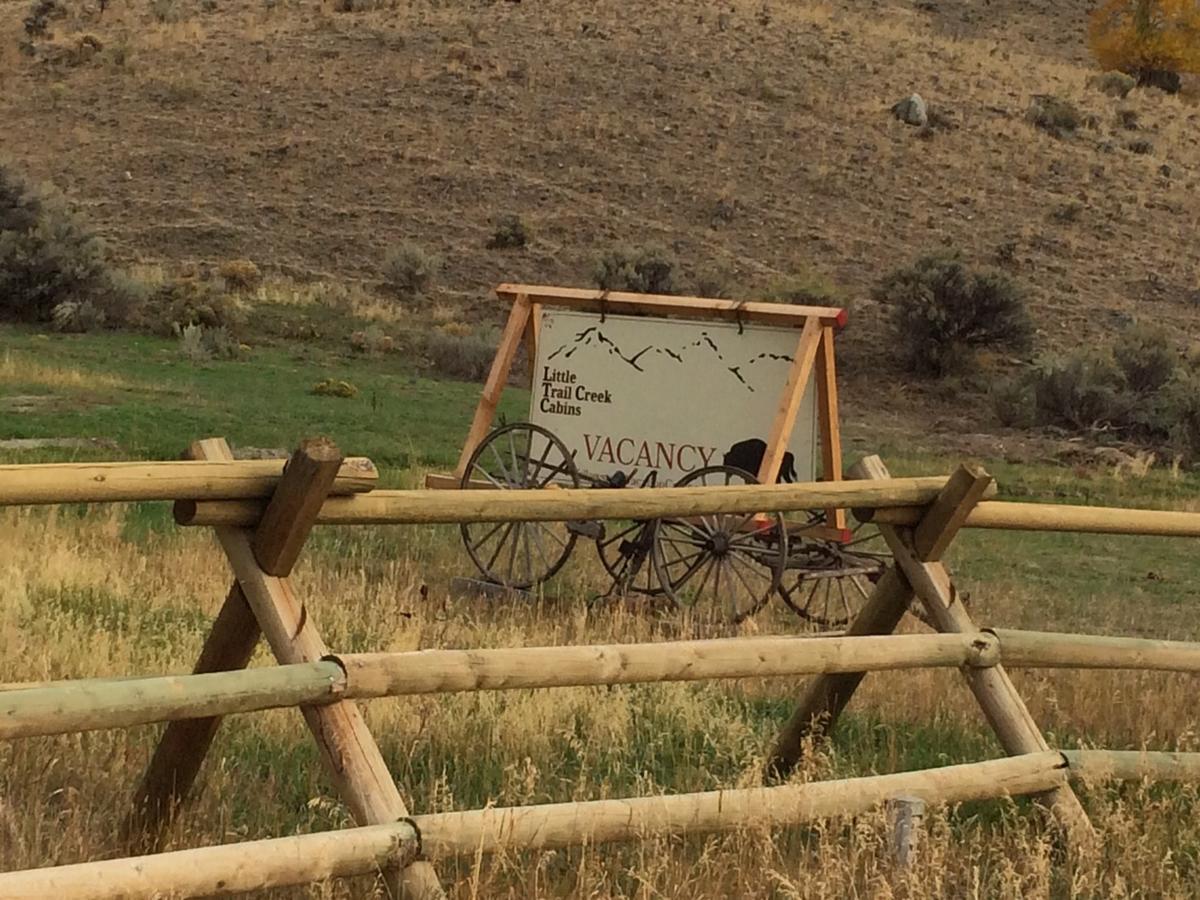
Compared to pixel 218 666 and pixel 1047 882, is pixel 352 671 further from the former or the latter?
pixel 1047 882

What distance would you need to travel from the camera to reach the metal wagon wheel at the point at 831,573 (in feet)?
31.6

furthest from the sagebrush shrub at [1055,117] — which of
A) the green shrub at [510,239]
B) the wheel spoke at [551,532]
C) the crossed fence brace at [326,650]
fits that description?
the crossed fence brace at [326,650]

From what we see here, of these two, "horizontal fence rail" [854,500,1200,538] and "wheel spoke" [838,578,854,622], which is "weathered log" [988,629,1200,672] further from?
"wheel spoke" [838,578,854,622]

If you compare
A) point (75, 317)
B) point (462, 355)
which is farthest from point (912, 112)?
point (75, 317)

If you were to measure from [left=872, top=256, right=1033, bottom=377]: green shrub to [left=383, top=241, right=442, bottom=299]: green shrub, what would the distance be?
861 cm

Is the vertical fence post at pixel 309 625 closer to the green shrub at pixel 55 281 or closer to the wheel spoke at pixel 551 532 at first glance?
the wheel spoke at pixel 551 532

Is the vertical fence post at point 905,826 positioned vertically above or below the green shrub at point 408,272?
above

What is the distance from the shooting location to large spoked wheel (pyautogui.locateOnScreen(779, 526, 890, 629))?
31.6 feet

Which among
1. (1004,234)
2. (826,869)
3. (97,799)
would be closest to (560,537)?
(97,799)

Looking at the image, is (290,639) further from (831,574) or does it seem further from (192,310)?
(192,310)

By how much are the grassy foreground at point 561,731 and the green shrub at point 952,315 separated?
14.1 metres

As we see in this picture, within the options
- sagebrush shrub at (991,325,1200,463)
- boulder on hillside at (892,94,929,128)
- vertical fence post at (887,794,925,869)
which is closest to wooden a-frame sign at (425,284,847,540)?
vertical fence post at (887,794,925,869)

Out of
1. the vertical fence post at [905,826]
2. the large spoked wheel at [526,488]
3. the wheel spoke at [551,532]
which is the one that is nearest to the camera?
the vertical fence post at [905,826]

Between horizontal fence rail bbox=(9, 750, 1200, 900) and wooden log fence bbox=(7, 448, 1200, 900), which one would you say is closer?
horizontal fence rail bbox=(9, 750, 1200, 900)
